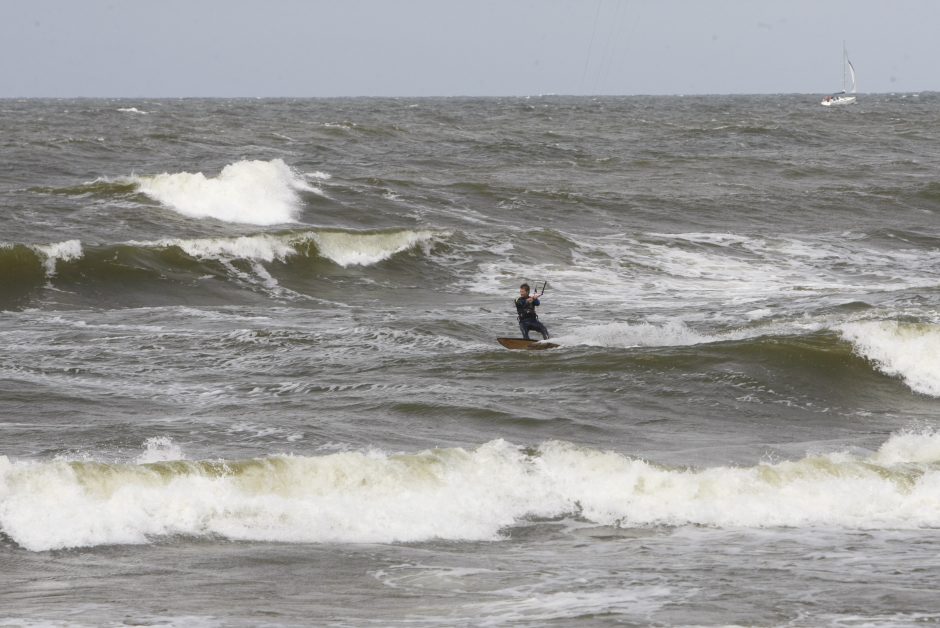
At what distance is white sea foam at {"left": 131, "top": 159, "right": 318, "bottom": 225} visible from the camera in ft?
110

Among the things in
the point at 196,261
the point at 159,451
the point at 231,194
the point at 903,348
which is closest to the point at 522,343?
the point at 903,348

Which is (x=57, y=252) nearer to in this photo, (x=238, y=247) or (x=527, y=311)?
(x=238, y=247)

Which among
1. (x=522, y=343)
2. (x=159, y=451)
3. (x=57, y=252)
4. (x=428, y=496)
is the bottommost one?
(x=428, y=496)

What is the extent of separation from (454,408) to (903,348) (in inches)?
287

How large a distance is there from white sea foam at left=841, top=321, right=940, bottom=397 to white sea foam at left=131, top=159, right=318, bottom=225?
1773 centimetres

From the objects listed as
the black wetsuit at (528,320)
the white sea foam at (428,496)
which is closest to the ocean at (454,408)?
the white sea foam at (428,496)

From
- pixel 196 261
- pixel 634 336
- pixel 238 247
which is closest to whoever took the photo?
pixel 634 336

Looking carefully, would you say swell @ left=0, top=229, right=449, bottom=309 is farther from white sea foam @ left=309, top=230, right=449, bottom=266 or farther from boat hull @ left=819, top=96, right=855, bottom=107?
boat hull @ left=819, top=96, right=855, bottom=107

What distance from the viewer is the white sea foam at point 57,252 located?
24688 mm

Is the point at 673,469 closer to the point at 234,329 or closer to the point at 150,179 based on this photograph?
the point at 234,329

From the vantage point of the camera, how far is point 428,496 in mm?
11344

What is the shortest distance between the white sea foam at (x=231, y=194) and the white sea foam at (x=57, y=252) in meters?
7.13

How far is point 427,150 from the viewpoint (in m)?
51.9

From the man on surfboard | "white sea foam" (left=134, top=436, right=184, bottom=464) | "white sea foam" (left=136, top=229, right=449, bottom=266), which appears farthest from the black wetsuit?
"white sea foam" (left=136, top=229, right=449, bottom=266)
